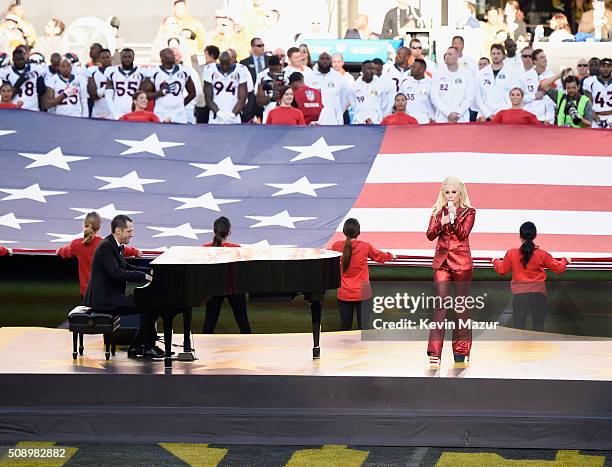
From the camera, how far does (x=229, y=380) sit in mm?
10109

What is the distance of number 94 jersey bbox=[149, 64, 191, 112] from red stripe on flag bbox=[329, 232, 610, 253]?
3.87 m

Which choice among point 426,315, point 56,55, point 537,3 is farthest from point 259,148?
point 537,3

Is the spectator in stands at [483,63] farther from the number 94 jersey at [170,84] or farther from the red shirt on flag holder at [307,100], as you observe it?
the number 94 jersey at [170,84]

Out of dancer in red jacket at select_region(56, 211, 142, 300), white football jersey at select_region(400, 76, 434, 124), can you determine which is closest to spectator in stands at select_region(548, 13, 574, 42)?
white football jersey at select_region(400, 76, 434, 124)

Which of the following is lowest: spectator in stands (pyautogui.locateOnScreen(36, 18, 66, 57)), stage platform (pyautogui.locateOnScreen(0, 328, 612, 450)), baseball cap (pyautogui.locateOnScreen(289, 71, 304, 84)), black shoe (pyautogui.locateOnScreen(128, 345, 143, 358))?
stage platform (pyautogui.locateOnScreen(0, 328, 612, 450))

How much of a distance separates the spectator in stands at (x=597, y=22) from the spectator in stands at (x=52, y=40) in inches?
343

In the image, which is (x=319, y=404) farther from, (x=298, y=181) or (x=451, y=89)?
(x=451, y=89)

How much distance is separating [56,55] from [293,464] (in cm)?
1007

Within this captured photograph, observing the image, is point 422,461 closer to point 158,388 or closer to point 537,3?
point 158,388

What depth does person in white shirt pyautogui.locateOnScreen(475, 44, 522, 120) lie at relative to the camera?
18156 mm

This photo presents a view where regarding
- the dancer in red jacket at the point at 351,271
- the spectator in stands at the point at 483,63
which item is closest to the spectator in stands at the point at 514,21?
the spectator in stands at the point at 483,63

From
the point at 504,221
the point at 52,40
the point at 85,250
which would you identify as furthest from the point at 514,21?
the point at 85,250

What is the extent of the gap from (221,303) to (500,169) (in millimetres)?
4996

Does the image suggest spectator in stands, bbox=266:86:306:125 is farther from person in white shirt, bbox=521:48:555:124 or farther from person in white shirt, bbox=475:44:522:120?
person in white shirt, bbox=521:48:555:124
